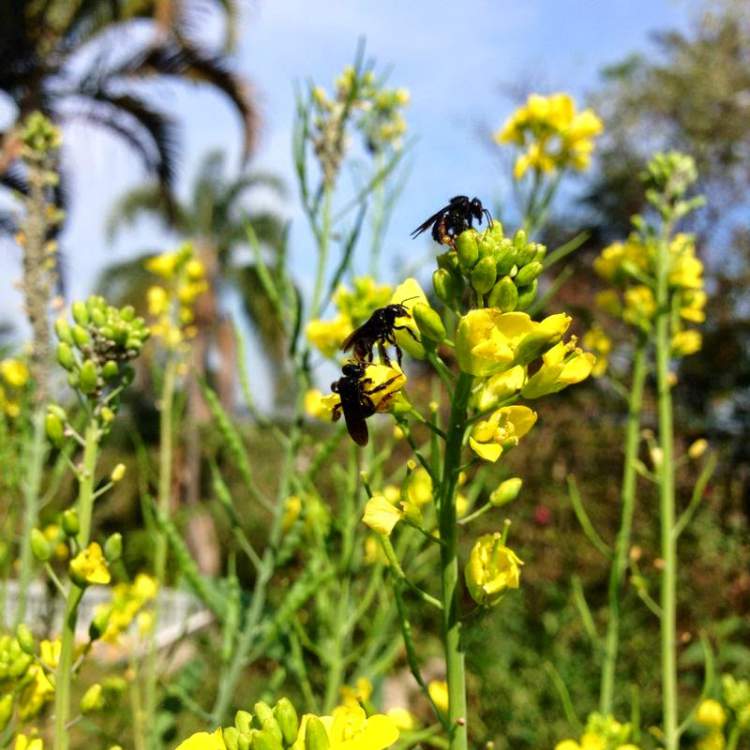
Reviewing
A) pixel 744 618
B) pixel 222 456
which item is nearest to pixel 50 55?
pixel 222 456

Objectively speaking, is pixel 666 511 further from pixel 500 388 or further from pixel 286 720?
pixel 286 720

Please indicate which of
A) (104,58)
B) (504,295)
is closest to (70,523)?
(504,295)

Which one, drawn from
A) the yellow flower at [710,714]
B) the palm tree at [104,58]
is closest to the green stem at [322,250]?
the yellow flower at [710,714]

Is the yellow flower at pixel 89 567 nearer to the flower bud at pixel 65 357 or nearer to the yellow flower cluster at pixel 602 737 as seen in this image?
the flower bud at pixel 65 357

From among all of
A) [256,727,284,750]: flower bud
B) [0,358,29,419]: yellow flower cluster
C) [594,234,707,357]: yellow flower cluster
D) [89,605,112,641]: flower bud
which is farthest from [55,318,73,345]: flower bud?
[594,234,707,357]: yellow flower cluster

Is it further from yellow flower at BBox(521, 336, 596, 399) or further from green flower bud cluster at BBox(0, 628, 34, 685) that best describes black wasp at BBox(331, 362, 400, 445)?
green flower bud cluster at BBox(0, 628, 34, 685)

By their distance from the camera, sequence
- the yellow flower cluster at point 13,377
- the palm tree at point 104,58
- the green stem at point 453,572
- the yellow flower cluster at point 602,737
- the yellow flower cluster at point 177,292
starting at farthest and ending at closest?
the palm tree at point 104,58, the yellow flower cluster at point 177,292, the yellow flower cluster at point 13,377, the yellow flower cluster at point 602,737, the green stem at point 453,572
